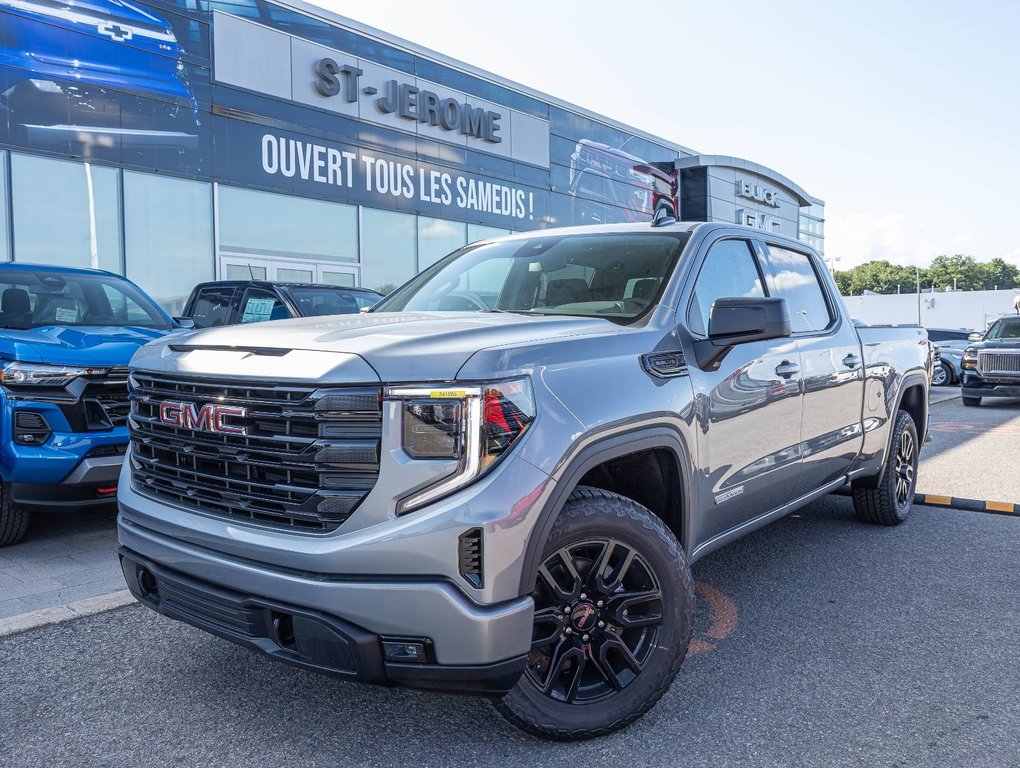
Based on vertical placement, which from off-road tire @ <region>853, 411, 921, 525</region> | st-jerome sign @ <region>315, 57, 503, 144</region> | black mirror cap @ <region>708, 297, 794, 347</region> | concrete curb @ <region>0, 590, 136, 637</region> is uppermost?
st-jerome sign @ <region>315, 57, 503, 144</region>

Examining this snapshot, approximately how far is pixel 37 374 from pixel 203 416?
2621 millimetres

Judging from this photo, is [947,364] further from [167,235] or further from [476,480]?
[476,480]

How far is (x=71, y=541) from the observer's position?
17.0 feet

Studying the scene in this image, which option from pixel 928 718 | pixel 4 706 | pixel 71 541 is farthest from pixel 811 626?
pixel 71 541

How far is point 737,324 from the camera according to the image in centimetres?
316

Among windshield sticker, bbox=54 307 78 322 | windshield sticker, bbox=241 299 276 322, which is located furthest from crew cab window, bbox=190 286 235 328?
windshield sticker, bbox=54 307 78 322

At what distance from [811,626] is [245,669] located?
7.96 feet

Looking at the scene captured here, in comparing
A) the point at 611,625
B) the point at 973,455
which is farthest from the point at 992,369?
the point at 611,625

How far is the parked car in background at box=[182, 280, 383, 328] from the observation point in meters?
8.88

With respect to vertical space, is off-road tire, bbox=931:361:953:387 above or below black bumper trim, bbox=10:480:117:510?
below

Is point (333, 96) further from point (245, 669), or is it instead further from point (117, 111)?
point (245, 669)

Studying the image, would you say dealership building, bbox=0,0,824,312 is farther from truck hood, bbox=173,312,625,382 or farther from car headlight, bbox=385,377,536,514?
car headlight, bbox=385,377,536,514

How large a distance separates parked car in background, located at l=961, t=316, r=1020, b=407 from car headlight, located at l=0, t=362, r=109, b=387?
1387cm

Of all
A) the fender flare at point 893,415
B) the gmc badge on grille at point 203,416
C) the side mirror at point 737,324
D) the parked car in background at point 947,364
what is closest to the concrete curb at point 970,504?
the fender flare at point 893,415
